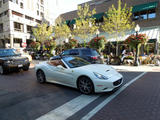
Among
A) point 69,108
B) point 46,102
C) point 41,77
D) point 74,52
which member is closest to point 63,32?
point 74,52

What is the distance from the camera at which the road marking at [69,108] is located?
292 centimetres

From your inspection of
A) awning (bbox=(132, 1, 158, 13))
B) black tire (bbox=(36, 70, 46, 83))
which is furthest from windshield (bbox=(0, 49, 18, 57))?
awning (bbox=(132, 1, 158, 13))

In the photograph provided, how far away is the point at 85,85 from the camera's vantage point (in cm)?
425

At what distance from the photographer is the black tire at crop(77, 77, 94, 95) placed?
4105mm

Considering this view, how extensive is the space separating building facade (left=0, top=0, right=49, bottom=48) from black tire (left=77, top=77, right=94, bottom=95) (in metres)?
30.7

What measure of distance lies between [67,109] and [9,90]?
3.06 metres

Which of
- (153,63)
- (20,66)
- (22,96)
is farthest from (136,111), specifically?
(153,63)

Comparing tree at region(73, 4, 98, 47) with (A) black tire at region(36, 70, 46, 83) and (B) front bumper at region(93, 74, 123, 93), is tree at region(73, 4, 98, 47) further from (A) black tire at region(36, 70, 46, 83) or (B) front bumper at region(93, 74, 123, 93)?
(B) front bumper at region(93, 74, 123, 93)

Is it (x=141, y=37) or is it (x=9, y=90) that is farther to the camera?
(x=141, y=37)

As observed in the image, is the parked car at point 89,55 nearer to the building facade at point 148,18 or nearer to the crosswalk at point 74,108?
the crosswalk at point 74,108

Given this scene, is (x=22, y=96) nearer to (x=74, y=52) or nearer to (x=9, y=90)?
(x=9, y=90)

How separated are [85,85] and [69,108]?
115cm

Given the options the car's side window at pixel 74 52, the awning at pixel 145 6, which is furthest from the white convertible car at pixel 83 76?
the awning at pixel 145 6

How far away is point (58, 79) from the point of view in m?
5.00
